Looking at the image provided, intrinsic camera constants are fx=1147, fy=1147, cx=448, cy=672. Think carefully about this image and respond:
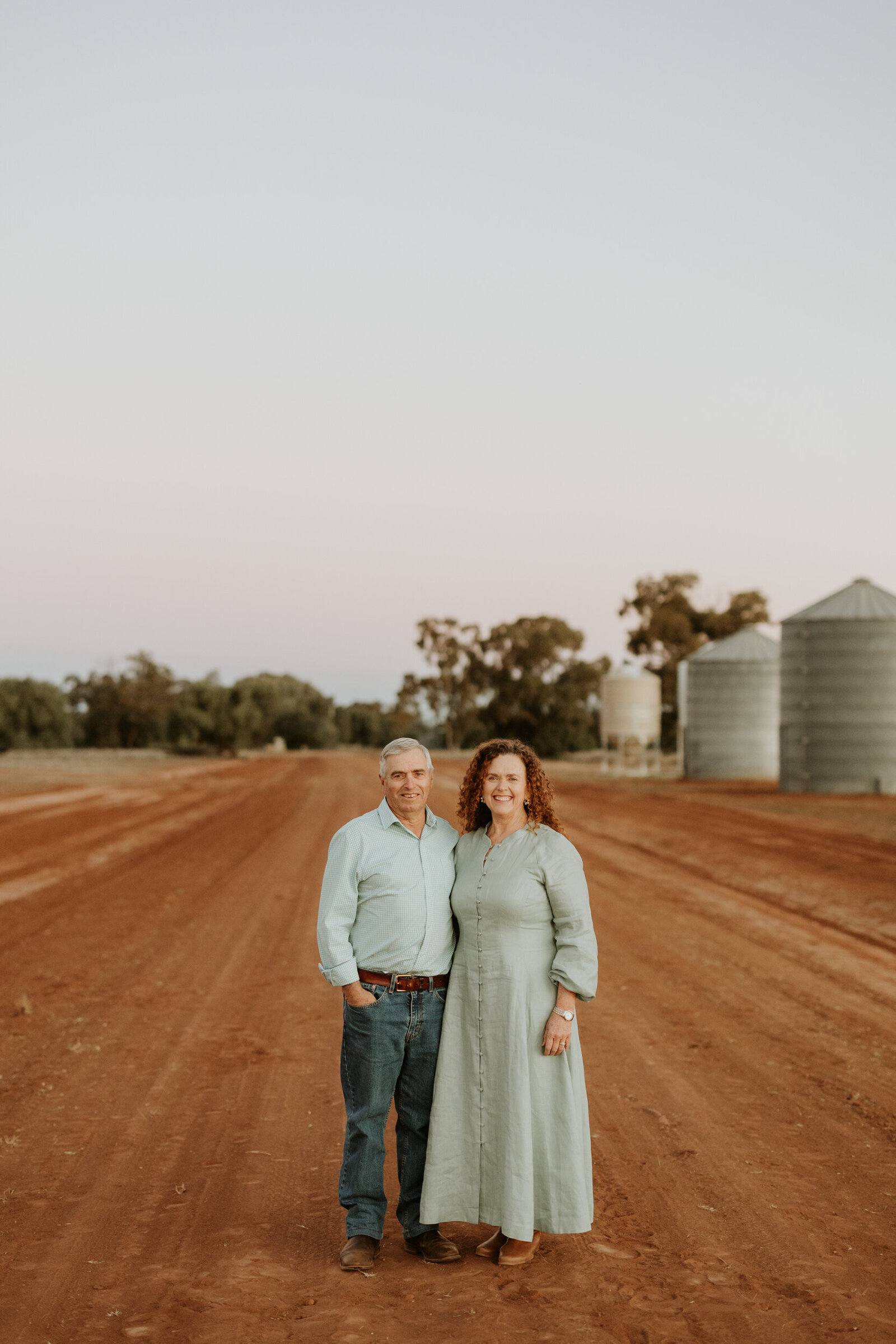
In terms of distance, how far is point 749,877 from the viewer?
49.9ft

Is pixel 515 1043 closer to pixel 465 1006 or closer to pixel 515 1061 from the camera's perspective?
pixel 515 1061

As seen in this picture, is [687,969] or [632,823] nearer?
[687,969]

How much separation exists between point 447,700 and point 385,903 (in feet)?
244

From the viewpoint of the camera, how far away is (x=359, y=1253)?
13.6 feet

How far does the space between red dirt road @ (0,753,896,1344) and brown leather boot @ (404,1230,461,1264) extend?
0.05 m

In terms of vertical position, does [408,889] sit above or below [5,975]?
above

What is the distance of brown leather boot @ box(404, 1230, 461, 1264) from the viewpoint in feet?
13.9

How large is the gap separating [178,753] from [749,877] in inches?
2284

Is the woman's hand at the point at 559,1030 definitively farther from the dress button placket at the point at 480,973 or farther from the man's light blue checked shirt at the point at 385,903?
the man's light blue checked shirt at the point at 385,903

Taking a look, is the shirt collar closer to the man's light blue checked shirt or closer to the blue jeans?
the man's light blue checked shirt

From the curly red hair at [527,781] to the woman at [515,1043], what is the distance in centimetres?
4

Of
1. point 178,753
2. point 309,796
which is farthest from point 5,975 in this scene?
point 178,753

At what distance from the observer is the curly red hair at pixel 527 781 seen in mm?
4207

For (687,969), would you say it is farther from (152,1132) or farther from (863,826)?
(863,826)
